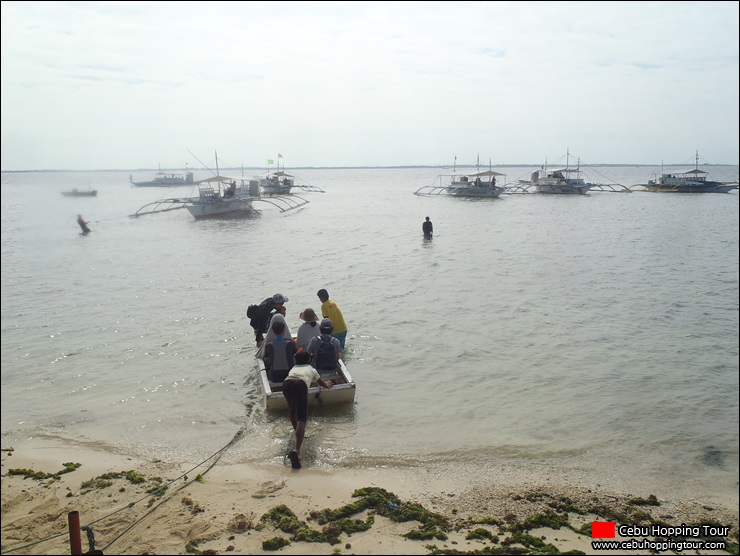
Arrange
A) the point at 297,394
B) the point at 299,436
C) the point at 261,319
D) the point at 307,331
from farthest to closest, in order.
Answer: the point at 261,319 < the point at 307,331 < the point at 299,436 < the point at 297,394

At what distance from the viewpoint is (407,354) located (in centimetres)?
1321

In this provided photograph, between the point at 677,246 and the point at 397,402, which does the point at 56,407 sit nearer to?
the point at 397,402

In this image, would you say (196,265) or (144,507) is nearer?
(144,507)

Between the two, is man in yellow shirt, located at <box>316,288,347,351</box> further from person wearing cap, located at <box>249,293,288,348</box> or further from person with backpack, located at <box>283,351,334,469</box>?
person with backpack, located at <box>283,351,334,469</box>

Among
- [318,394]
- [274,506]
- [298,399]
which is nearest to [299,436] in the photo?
[298,399]

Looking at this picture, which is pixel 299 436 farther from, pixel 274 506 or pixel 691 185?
pixel 691 185

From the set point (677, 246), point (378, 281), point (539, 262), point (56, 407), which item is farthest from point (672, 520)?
point (677, 246)

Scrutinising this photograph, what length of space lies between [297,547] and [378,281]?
17082 millimetres

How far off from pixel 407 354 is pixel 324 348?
155 inches

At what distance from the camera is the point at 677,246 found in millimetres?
32719

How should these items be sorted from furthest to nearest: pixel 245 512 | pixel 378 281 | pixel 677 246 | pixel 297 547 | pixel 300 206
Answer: pixel 300 206 < pixel 677 246 < pixel 378 281 < pixel 245 512 < pixel 297 547

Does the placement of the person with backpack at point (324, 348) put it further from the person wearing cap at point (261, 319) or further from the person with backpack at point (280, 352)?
the person wearing cap at point (261, 319)

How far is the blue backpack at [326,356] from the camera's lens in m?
9.71

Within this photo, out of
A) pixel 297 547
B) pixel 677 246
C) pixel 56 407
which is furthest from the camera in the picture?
pixel 677 246
